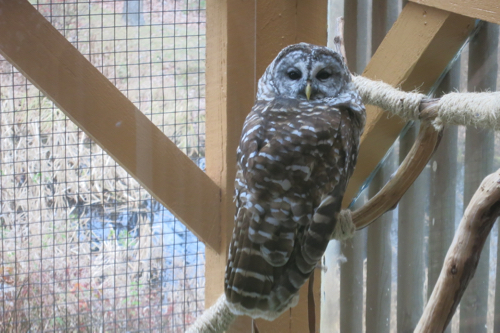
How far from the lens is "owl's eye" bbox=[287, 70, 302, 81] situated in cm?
135

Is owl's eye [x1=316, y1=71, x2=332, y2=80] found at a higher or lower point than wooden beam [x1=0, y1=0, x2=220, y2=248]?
higher

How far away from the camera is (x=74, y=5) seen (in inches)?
50.6

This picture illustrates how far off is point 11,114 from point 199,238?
652 millimetres

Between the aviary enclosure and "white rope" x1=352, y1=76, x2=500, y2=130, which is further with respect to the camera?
the aviary enclosure

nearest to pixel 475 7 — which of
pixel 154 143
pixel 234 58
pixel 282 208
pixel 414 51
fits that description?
pixel 414 51

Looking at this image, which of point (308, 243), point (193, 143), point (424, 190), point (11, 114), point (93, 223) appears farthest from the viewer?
point (424, 190)

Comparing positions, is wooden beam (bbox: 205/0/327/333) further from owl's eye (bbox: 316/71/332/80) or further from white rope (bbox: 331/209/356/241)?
white rope (bbox: 331/209/356/241)

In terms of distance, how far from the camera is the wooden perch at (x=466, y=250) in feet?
3.10

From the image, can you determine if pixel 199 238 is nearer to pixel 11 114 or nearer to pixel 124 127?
pixel 124 127

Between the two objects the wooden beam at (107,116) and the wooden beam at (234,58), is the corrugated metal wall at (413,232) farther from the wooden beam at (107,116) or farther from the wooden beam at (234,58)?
the wooden beam at (107,116)

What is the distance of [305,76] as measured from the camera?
1331mm

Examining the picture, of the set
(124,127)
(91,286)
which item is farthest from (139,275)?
(124,127)

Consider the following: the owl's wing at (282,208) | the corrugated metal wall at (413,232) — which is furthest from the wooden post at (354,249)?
the owl's wing at (282,208)

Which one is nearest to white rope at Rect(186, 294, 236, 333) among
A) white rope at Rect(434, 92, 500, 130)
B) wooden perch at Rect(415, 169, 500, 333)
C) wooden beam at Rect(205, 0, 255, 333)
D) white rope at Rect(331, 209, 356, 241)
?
wooden beam at Rect(205, 0, 255, 333)
